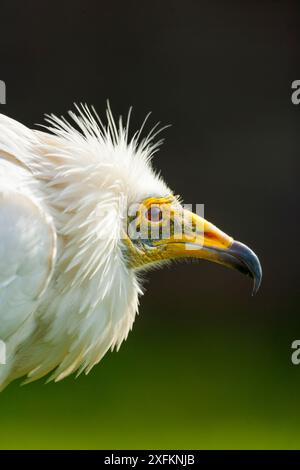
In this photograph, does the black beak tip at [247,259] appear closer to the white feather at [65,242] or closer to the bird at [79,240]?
the bird at [79,240]

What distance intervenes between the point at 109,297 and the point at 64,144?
1.18 ft

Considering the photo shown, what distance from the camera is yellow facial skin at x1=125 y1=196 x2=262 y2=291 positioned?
5.92 feet

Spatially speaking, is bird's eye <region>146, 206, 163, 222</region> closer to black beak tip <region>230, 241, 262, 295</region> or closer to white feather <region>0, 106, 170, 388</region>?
white feather <region>0, 106, 170, 388</region>

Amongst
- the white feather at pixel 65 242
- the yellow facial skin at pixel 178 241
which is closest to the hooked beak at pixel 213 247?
the yellow facial skin at pixel 178 241

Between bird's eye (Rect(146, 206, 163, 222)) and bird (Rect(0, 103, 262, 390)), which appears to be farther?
bird's eye (Rect(146, 206, 163, 222))

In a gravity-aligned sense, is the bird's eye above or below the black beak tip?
above

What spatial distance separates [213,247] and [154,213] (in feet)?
0.54

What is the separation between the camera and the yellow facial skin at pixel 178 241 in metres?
1.80

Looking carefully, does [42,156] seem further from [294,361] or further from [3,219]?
[294,361]

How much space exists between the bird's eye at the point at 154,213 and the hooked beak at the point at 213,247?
4 cm

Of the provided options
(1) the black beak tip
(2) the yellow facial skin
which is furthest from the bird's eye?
(1) the black beak tip

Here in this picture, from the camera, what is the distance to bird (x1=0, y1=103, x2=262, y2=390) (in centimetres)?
167

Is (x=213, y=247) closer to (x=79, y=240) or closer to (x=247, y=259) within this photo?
(x=247, y=259)

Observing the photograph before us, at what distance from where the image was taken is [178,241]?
6.20 feet
